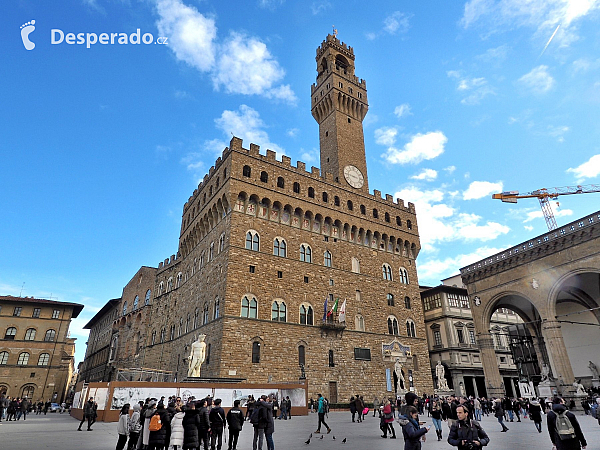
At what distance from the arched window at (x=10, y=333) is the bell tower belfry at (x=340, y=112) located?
3825 centimetres

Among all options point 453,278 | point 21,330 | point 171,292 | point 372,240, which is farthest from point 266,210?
point 21,330

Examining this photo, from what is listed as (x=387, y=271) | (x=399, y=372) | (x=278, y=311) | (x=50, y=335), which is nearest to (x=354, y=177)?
(x=387, y=271)

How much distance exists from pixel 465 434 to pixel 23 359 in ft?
163

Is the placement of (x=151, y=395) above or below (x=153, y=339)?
below

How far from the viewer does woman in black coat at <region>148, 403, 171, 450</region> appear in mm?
7578

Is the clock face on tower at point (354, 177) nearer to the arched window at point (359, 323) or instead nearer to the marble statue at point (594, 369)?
the arched window at point (359, 323)

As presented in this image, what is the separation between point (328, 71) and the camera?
40000 mm

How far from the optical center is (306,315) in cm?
2798

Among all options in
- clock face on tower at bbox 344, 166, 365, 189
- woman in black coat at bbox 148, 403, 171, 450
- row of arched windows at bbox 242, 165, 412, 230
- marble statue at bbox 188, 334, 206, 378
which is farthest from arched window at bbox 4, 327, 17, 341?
woman in black coat at bbox 148, 403, 171, 450

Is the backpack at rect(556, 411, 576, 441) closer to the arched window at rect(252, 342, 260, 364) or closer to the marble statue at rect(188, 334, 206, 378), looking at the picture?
the marble statue at rect(188, 334, 206, 378)

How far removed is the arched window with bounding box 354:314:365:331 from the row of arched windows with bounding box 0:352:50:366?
3483 cm

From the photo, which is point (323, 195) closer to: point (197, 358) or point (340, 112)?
point (340, 112)

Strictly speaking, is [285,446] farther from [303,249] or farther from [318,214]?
[318,214]

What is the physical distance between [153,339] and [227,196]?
18474 millimetres
